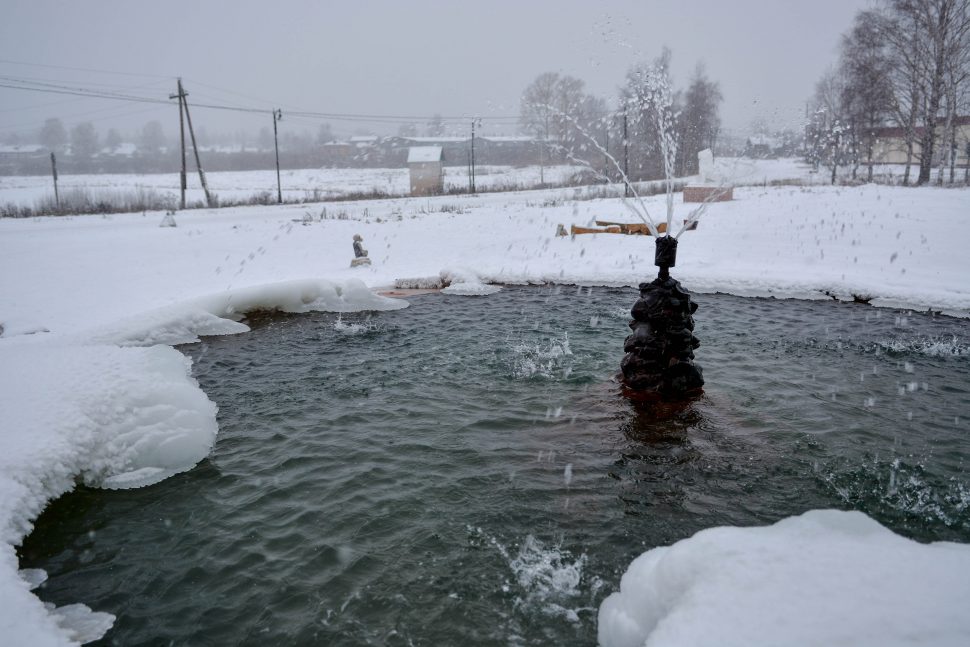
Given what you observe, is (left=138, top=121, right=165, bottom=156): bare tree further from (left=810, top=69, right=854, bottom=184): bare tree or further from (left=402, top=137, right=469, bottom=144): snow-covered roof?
(left=810, top=69, right=854, bottom=184): bare tree

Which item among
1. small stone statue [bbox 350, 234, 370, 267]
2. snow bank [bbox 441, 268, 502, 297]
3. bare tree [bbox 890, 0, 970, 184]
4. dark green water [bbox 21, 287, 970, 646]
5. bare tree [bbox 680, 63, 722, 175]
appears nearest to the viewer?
dark green water [bbox 21, 287, 970, 646]

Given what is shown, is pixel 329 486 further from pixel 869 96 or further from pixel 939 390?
pixel 869 96

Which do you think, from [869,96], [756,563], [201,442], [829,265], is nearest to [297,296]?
[201,442]

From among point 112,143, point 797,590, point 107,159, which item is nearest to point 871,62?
point 797,590

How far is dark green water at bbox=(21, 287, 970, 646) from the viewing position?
3789 millimetres

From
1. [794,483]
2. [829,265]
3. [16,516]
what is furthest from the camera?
[829,265]

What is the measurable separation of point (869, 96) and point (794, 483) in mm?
33651

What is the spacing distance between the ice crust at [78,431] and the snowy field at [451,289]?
0.02m

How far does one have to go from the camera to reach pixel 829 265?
553 inches

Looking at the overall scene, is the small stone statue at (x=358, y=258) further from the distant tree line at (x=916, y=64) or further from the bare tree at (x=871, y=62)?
the bare tree at (x=871, y=62)

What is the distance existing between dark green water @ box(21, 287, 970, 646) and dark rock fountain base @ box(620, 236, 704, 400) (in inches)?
12.4

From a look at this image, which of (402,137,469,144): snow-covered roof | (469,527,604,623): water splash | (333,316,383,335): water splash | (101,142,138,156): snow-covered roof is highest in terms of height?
(101,142,138,156): snow-covered roof

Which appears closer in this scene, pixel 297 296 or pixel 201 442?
pixel 201 442

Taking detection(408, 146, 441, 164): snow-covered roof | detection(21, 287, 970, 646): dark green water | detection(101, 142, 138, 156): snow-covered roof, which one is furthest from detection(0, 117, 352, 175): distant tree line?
detection(21, 287, 970, 646): dark green water
